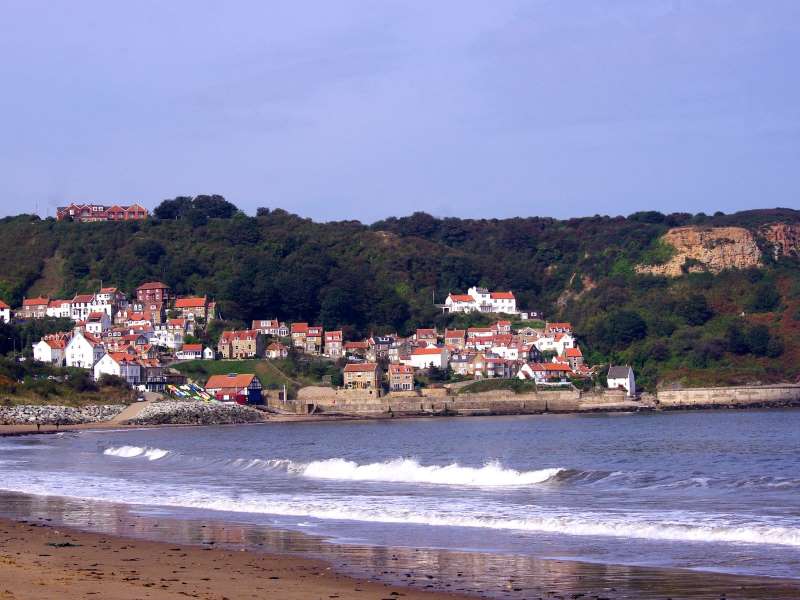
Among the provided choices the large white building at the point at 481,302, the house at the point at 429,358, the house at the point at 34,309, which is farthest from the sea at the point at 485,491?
the large white building at the point at 481,302

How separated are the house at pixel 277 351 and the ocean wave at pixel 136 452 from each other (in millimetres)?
51852

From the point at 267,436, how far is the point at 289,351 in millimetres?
41512

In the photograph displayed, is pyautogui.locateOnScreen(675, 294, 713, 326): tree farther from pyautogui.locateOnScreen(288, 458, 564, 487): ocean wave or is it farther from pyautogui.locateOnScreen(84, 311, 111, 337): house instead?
pyautogui.locateOnScreen(288, 458, 564, 487): ocean wave

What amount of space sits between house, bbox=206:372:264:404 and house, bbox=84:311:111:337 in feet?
73.3

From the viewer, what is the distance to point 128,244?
123500mm

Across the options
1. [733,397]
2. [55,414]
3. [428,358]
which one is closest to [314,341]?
[428,358]

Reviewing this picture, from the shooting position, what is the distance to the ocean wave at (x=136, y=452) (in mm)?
37344

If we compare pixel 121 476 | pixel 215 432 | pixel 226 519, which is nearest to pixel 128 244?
pixel 215 432

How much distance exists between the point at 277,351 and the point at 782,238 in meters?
62.2

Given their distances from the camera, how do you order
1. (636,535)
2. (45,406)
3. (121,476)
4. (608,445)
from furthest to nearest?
(45,406) → (608,445) → (121,476) → (636,535)

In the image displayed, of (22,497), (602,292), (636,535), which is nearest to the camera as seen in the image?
(636,535)

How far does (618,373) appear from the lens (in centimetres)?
8725

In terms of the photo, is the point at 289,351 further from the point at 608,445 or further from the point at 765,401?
the point at 608,445

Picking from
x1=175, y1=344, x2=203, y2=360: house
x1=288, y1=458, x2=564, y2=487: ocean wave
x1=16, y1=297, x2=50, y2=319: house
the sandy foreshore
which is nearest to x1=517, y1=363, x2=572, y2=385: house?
x1=175, y1=344, x2=203, y2=360: house
